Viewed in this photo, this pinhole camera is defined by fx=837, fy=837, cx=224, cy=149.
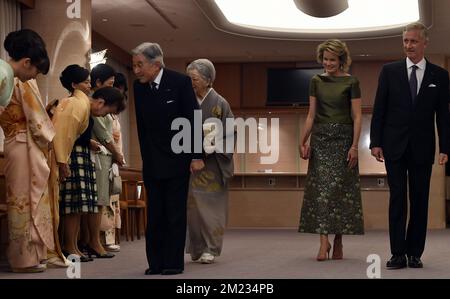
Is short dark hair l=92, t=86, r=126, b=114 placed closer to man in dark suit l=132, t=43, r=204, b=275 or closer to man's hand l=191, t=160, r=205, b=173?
man in dark suit l=132, t=43, r=204, b=275

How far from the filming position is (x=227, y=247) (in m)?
8.00

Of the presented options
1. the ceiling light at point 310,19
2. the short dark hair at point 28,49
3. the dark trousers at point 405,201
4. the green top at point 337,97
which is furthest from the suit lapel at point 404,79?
the ceiling light at point 310,19

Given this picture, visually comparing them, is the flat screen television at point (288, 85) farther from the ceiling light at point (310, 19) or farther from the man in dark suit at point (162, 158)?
the man in dark suit at point (162, 158)

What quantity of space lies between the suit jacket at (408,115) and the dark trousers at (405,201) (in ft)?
0.20

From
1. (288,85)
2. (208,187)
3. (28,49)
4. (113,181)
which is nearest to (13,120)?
(28,49)

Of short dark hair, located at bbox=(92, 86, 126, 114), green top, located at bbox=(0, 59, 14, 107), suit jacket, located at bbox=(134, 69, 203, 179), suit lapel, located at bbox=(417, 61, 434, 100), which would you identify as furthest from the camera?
short dark hair, located at bbox=(92, 86, 126, 114)

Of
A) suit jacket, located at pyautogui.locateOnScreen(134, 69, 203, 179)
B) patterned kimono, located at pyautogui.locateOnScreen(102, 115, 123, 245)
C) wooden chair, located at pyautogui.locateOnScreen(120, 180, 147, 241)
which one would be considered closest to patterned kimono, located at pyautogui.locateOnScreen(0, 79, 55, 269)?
suit jacket, located at pyautogui.locateOnScreen(134, 69, 203, 179)

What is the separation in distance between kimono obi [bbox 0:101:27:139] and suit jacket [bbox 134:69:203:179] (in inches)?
30.1

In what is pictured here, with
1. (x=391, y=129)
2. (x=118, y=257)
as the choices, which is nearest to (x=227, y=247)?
(x=118, y=257)

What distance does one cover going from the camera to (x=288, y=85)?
1395 cm

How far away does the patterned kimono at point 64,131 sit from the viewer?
5.51 meters

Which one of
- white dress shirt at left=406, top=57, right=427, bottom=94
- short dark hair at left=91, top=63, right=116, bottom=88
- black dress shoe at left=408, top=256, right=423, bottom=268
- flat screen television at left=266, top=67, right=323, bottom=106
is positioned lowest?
black dress shoe at left=408, top=256, right=423, bottom=268

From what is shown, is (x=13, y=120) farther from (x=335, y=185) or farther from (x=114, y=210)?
(x=114, y=210)

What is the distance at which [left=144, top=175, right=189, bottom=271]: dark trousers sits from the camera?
4.80 meters
